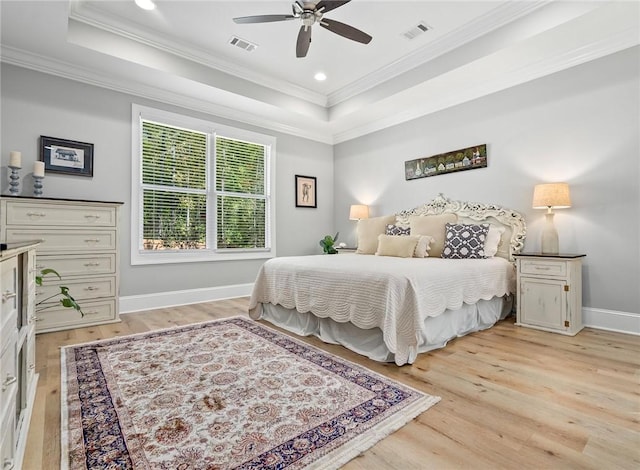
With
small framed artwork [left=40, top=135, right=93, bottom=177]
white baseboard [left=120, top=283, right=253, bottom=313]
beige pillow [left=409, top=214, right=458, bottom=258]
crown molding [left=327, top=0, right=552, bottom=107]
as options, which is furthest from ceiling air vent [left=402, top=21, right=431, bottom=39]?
white baseboard [left=120, top=283, right=253, bottom=313]

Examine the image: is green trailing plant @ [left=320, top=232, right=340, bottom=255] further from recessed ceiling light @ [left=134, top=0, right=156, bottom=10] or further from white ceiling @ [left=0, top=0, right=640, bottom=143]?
recessed ceiling light @ [left=134, top=0, right=156, bottom=10]

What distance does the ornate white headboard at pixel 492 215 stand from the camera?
3.67 m

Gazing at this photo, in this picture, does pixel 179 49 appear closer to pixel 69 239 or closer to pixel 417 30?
pixel 69 239

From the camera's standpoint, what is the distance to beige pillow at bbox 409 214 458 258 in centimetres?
396

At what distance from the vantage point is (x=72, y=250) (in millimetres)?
3207

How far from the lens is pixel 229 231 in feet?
15.9

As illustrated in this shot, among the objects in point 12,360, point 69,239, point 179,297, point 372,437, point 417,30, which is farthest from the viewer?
point 179,297

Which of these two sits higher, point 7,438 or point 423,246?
point 423,246

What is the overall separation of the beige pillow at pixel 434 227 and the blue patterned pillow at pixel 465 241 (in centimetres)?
10

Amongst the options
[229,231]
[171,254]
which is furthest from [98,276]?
[229,231]

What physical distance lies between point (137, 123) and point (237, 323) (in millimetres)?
A: 2714

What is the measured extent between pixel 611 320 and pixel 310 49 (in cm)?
409

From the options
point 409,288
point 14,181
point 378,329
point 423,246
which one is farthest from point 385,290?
point 14,181

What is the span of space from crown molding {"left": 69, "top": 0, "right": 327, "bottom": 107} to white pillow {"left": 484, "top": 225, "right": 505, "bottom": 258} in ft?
10.2
